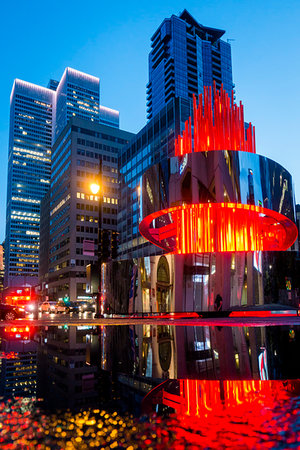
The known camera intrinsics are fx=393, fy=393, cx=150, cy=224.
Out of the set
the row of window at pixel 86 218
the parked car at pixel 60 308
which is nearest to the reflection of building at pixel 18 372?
the parked car at pixel 60 308

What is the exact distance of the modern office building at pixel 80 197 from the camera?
110 m

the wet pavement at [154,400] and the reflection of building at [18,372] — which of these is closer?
the wet pavement at [154,400]

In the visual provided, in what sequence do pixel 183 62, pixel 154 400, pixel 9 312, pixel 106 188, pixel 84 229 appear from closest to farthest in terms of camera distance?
pixel 154 400
pixel 9 312
pixel 84 229
pixel 106 188
pixel 183 62

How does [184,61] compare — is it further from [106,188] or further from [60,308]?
[60,308]

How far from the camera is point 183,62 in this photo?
167 metres

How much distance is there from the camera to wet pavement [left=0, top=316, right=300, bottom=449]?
2.71 m

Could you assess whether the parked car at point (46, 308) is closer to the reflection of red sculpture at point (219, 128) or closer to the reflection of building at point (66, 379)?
the reflection of red sculpture at point (219, 128)

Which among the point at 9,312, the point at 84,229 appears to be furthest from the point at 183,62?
the point at 9,312

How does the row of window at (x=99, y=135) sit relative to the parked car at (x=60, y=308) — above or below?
above

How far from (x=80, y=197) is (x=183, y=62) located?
88.3 meters

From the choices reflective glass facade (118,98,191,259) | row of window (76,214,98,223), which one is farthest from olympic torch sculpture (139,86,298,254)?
row of window (76,214,98,223)

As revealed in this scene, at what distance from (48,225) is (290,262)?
438 ft

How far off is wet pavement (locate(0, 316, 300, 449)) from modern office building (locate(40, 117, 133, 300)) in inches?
3963

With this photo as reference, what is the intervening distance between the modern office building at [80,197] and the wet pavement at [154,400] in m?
101
